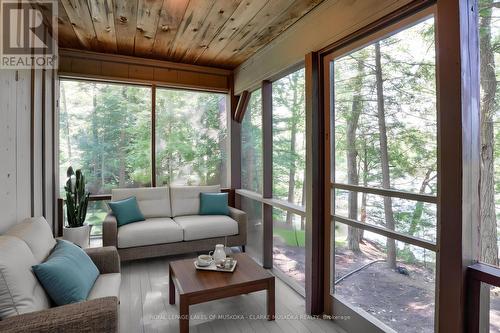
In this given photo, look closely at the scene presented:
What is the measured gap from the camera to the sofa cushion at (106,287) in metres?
→ 1.68

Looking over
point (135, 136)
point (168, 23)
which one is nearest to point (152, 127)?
point (135, 136)

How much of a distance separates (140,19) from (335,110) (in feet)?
6.63

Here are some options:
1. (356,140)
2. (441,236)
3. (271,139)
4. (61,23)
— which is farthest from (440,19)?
(61,23)

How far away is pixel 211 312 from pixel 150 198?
185cm

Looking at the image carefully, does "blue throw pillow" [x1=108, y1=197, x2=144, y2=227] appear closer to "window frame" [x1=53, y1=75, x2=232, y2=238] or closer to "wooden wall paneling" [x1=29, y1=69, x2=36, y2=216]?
"window frame" [x1=53, y1=75, x2=232, y2=238]

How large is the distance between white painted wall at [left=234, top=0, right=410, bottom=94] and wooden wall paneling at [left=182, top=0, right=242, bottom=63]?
618 mm

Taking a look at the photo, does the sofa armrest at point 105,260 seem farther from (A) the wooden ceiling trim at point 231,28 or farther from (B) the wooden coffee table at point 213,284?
(A) the wooden ceiling trim at point 231,28

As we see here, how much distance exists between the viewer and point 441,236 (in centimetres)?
142

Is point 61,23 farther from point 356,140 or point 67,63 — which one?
point 356,140

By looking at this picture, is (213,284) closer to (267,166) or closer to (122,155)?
(267,166)

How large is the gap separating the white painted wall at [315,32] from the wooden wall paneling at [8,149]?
2.27m

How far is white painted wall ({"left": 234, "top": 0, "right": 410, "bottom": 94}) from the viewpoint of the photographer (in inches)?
71.7

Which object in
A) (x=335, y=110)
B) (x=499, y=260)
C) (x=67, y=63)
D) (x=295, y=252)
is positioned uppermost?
(x=67, y=63)

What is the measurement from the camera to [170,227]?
322 centimetres
